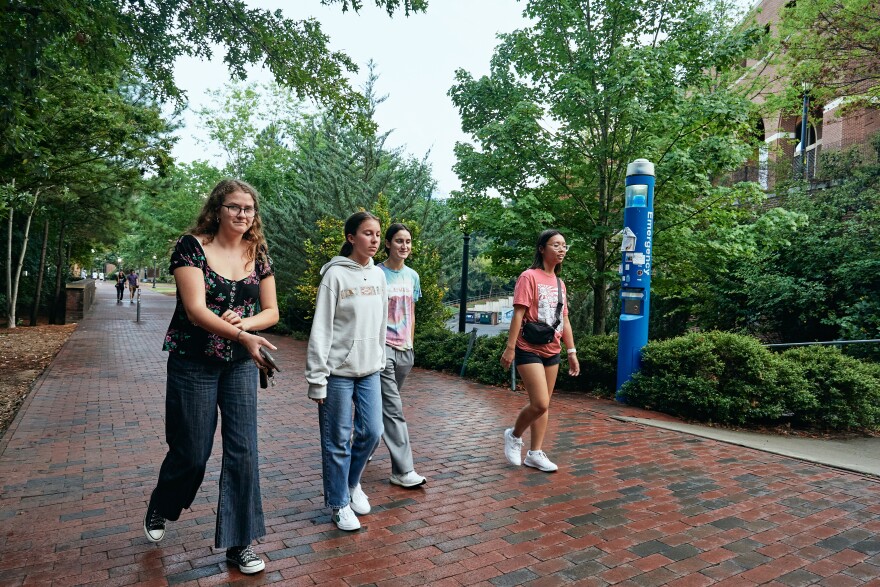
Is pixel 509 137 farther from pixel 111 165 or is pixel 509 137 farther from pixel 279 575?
pixel 111 165

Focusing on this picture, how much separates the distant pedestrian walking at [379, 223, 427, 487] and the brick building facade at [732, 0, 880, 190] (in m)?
12.0

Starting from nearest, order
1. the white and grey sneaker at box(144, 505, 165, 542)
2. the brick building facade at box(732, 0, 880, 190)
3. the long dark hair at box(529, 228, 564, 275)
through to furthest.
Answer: the white and grey sneaker at box(144, 505, 165, 542), the long dark hair at box(529, 228, 564, 275), the brick building facade at box(732, 0, 880, 190)

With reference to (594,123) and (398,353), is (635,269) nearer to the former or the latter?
(594,123)

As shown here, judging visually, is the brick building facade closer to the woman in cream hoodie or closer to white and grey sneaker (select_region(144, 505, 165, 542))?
the woman in cream hoodie

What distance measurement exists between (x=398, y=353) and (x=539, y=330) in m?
1.06

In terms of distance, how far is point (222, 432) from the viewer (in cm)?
292

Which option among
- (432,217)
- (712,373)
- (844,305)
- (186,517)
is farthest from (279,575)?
A: (432,217)

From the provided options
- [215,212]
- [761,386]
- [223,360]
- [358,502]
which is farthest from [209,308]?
[761,386]

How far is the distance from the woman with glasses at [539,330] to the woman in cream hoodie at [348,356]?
1.26 meters

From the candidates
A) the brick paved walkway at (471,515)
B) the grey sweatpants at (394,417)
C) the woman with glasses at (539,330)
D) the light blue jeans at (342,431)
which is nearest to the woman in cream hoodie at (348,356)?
the light blue jeans at (342,431)

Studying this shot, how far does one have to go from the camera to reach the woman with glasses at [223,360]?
279 cm

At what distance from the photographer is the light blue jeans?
351cm

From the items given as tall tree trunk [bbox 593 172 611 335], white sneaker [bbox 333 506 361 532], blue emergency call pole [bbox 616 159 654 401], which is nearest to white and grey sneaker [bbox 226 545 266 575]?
white sneaker [bbox 333 506 361 532]

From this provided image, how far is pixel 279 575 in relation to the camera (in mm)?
2998
